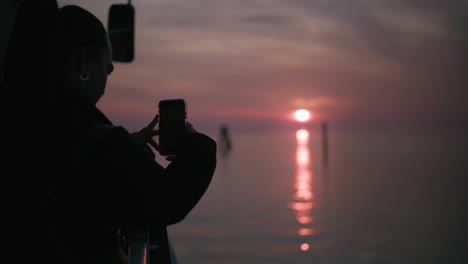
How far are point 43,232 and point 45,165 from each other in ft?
0.69

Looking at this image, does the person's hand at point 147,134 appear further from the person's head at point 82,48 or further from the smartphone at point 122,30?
the smartphone at point 122,30

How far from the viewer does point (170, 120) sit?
1.61m

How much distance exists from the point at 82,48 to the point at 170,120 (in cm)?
39

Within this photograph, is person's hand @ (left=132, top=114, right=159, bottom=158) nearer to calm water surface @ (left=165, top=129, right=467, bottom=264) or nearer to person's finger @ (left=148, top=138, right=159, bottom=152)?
person's finger @ (left=148, top=138, right=159, bottom=152)

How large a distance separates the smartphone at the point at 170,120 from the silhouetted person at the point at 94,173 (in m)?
0.15

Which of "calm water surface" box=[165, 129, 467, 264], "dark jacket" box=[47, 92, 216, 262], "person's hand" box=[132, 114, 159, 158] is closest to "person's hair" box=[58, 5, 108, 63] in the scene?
"dark jacket" box=[47, 92, 216, 262]

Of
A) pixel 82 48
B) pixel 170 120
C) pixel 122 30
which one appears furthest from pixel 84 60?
pixel 122 30

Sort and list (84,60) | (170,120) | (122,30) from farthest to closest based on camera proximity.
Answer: (122,30)
(170,120)
(84,60)

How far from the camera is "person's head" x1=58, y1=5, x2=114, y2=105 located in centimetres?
139

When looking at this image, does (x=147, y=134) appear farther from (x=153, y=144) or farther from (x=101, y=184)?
(x=101, y=184)

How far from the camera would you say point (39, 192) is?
129 cm

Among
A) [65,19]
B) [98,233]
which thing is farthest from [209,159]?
[65,19]

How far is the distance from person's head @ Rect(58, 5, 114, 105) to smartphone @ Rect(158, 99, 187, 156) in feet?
0.86

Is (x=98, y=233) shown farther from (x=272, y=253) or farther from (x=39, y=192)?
(x=272, y=253)
